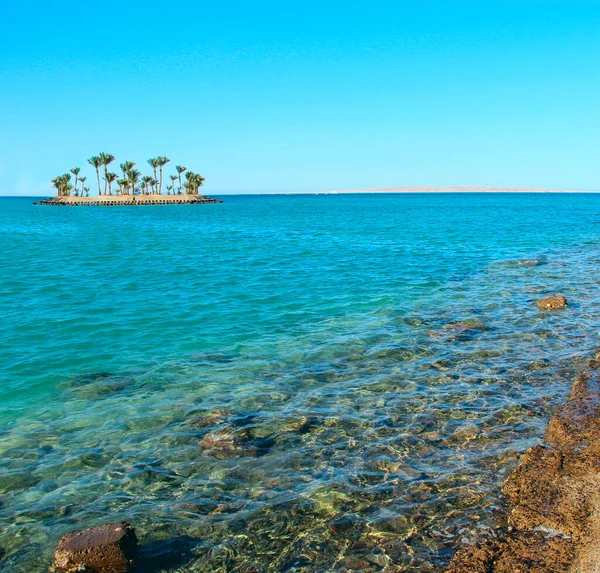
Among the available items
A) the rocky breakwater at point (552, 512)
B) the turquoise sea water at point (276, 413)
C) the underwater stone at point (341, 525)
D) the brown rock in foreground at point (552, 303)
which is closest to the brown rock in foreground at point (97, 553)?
the turquoise sea water at point (276, 413)

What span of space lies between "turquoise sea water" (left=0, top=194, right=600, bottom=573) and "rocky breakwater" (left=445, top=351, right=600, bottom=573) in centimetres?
37

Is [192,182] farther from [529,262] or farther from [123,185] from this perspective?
[529,262]

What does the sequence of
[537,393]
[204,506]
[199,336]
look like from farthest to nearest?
[199,336]
[537,393]
[204,506]

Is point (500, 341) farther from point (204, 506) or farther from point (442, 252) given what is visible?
point (442, 252)

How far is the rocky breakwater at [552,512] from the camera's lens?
6.15 meters

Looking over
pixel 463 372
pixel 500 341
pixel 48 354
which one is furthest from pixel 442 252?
pixel 48 354

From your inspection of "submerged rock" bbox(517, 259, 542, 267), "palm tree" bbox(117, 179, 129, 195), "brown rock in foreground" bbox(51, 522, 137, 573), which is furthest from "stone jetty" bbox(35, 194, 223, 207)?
"brown rock in foreground" bbox(51, 522, 137, 573)

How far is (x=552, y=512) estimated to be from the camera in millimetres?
7062

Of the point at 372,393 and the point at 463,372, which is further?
the point at 463,372

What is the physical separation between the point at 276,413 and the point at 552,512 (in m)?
5.95

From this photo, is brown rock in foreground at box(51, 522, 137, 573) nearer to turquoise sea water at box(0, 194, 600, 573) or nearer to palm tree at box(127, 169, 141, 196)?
turquoise sea water at box(0, 194, 600, 573)

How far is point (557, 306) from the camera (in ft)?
67.2

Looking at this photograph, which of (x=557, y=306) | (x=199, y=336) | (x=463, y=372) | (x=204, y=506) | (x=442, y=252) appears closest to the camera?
(x=204, y=506)

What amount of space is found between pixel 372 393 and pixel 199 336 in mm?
7676
